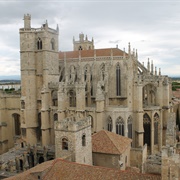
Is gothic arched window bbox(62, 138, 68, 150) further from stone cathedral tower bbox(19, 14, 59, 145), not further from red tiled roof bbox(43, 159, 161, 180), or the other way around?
stone cathedral tower bbox(19, 14, 59, 145)

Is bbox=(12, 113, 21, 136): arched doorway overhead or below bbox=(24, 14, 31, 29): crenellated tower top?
below

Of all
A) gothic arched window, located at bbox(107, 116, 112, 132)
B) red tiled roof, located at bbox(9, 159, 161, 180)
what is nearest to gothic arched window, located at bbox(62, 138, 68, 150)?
red tiled roof, located at bbox(9, 159, 161, 180)

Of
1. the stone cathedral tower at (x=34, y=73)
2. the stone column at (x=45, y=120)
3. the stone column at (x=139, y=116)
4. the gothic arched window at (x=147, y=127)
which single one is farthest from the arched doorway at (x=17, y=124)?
the gothic arched window at (x=147, y=127)

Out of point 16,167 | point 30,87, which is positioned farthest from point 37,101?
point 16,167

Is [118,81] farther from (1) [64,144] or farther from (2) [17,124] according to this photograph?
(1) [64,144]

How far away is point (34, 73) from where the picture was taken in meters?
42.9

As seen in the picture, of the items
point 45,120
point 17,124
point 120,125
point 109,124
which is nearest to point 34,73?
point 45,120

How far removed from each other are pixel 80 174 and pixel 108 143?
716cm

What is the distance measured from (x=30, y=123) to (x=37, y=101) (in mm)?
3857

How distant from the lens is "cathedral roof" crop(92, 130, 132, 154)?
81.2ft

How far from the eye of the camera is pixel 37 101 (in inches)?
1709

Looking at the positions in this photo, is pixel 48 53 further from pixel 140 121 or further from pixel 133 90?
pixel 140 121

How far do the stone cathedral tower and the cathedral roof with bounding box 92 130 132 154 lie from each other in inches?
653

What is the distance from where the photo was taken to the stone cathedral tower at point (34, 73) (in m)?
41.9
